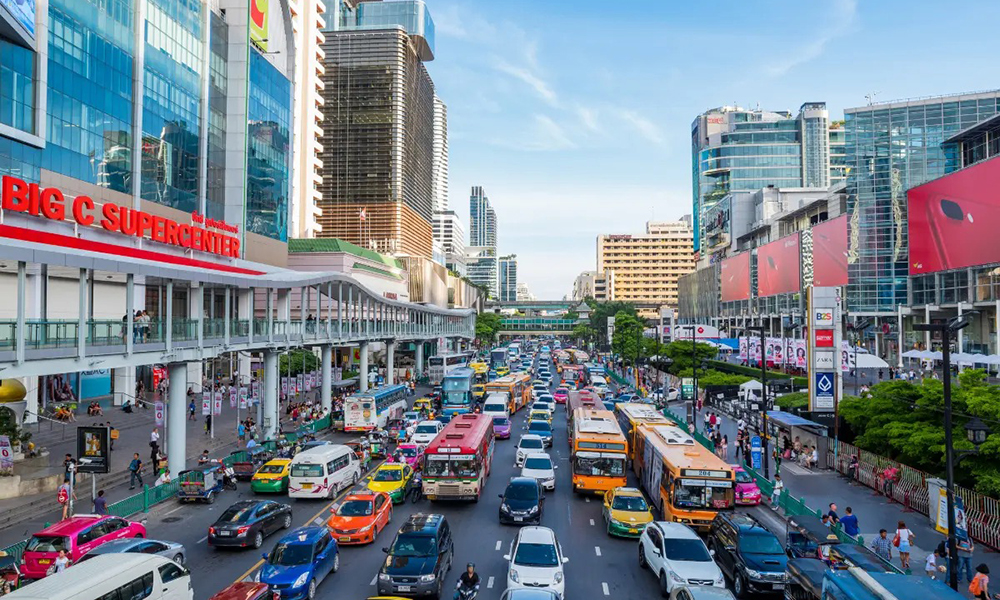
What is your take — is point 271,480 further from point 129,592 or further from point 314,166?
point 314,166

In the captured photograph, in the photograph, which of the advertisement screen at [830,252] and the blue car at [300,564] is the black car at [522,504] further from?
the advertisement screen at [830,252]

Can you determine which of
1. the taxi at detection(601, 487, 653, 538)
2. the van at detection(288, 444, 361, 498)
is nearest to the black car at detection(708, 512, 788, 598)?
the taxi at detection(601, 487, 653, 538)

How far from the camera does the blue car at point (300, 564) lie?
50.0 feet

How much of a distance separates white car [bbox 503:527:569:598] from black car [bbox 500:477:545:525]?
491 cm

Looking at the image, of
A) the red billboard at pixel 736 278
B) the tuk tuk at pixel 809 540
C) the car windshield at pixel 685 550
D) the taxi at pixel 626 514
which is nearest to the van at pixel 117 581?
the car windshield at pixel 685 550

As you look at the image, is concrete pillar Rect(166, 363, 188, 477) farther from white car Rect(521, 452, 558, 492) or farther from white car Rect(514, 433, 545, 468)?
white car Rect(514, 433, 545, 468)

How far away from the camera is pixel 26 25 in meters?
34.7

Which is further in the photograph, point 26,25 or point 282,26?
point 282,26

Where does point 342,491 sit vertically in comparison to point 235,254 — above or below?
below

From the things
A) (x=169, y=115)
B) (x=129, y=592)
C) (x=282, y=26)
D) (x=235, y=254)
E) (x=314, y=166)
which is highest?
(x=282, y=26)

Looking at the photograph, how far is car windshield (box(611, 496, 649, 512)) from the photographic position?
70.4ft

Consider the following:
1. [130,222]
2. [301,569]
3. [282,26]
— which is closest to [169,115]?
[130,222]

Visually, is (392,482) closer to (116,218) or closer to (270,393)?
(270,393)

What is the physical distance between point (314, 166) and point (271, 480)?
287 ft
